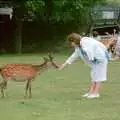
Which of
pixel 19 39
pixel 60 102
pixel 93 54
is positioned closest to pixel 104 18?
pixel 19 39

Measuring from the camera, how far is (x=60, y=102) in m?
11.9

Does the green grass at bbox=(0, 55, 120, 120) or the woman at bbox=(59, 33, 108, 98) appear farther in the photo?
the woman at bbox=(59, 33, 108, 98)

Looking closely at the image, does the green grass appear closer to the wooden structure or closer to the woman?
the woman

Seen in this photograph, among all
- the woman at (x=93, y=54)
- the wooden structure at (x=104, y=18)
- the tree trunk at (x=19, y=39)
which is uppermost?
the woman at (x=93, y=54)

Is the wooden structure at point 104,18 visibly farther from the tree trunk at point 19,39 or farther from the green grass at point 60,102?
the green grass at point 60,102

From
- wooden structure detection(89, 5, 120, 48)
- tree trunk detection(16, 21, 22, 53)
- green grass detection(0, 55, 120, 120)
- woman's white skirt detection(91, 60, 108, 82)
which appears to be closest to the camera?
green grass detection(0, 55, 120, 120)

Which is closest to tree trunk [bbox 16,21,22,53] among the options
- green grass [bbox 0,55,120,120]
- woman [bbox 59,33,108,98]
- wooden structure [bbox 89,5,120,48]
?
wooden structure [bbox 89,5,120,48]

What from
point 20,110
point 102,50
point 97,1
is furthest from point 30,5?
point 20,110

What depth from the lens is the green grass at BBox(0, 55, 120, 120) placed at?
33.7 ft

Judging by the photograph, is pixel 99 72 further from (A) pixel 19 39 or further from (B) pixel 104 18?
(B) pixel 104 18

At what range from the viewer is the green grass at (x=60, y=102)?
10.3m

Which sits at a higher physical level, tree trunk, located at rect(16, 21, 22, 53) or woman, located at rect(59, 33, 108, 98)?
woman, located at rect(59, 33, 108, 98)

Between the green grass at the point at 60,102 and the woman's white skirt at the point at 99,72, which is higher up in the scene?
the woman's white skirt at the point at 99,72

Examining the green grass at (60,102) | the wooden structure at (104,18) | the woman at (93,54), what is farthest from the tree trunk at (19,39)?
the woman at (93,54)
